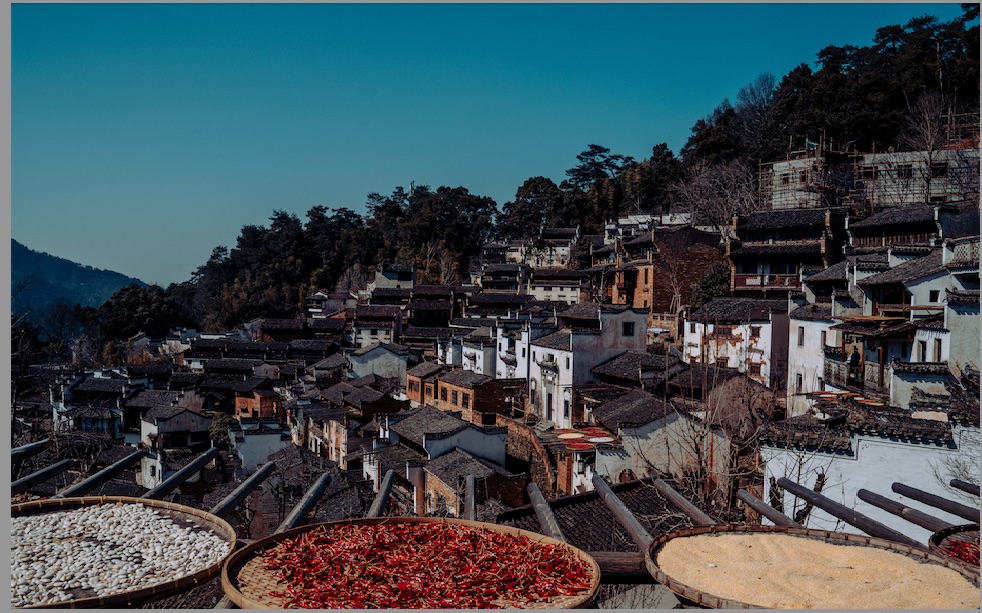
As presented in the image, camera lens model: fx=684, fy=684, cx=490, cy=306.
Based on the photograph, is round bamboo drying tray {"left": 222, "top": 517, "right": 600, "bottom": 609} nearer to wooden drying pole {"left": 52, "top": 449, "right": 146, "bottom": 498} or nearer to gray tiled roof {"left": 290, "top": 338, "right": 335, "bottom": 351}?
wooden drying pole {"left": 52, "top": 449, "right": 146, "bottom": 498}

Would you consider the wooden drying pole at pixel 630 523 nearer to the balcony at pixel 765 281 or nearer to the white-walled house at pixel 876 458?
the white-walled house at pixel 876 458

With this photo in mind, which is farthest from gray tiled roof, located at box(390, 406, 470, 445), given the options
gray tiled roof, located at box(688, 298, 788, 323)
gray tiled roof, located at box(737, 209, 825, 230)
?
gray tiled roof, located at box(737, 209, 825, 230)

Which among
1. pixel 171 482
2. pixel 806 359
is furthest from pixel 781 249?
pixel 171 482

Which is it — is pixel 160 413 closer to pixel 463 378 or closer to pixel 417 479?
pixel 463 378

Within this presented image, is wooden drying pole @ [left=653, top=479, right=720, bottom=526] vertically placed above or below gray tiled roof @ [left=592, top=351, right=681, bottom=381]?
above

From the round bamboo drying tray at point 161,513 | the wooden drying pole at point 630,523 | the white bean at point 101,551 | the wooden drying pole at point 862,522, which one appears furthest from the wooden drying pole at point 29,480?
the wooden drying pole at point 862,522

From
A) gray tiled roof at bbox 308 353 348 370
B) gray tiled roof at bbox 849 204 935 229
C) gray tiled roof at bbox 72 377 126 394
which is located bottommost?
gray tiled roof at bbox 72 377 126 394

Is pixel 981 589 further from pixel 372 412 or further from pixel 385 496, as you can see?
pixel 372 412
